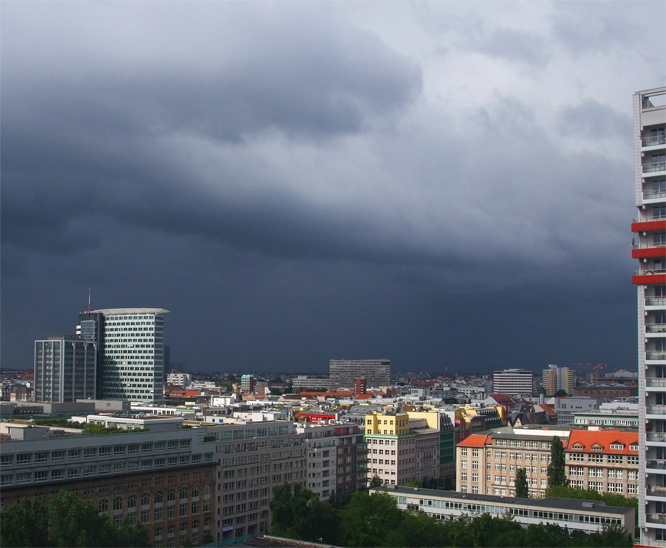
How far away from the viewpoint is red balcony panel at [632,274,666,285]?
154 ft

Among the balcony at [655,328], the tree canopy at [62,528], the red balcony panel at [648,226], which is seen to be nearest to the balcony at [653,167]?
the red balcony panel at [648,226]

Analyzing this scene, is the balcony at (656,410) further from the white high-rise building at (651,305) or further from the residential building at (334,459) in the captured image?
the residential building at (334,459)

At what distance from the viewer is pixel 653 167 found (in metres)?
48.5

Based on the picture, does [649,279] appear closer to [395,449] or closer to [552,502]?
[552,502]

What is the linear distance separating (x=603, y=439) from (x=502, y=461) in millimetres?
16513

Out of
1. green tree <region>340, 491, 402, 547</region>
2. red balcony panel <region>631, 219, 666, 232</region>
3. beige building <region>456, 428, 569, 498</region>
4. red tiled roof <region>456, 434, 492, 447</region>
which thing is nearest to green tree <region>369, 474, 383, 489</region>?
beige building <region>456, 428, 569, 498</region>

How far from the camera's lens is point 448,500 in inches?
3310

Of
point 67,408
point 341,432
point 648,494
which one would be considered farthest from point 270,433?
point 648,494

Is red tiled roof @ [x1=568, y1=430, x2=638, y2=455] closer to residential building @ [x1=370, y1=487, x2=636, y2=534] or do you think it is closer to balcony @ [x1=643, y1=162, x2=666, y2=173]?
residential building @ [x1=370, y1=487, x2=636, y2=534]

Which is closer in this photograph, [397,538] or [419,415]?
[397,538]

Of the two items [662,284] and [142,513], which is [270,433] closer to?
[142,513]

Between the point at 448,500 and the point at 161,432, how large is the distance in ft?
103

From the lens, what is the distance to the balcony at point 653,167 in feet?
158

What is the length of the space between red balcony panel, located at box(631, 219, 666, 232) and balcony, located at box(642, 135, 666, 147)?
16.2 feet
